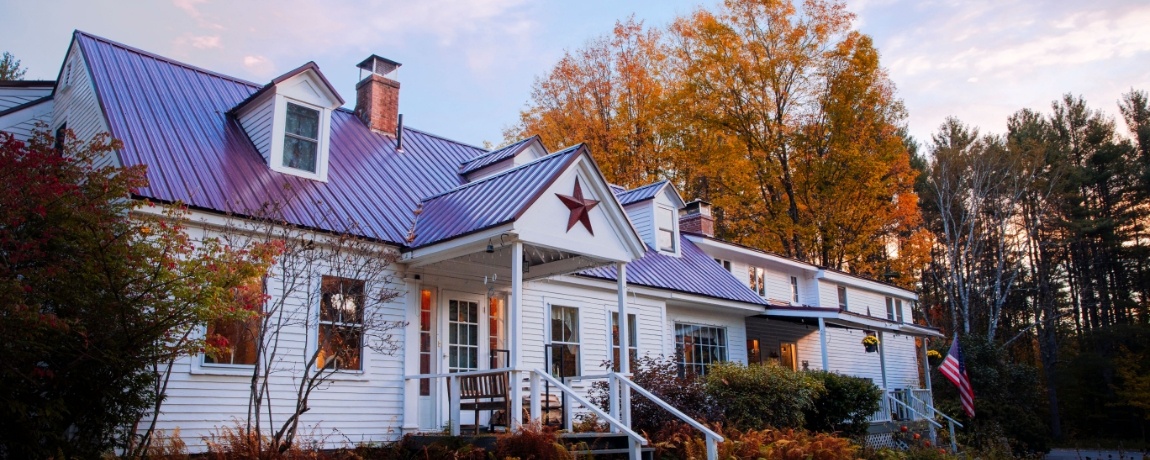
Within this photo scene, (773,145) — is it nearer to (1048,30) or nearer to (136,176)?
(1048,30)

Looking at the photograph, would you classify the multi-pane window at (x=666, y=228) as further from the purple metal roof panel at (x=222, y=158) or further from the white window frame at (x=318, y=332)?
the white window frame at (x=318, y=332)

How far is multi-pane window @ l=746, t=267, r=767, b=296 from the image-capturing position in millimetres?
26750

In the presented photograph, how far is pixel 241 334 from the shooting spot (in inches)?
453

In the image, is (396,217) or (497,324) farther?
(497,324)

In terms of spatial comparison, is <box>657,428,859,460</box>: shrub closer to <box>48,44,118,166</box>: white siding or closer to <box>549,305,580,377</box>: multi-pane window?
<box>549,305,580,377</box>: multi-pane window

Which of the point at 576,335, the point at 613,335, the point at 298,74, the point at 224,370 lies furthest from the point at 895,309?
the point at 224,370

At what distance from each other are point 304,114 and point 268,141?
839 mm

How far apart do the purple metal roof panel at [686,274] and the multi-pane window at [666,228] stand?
406 mm

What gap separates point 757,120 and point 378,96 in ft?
61.7

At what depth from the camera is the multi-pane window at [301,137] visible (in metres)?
13.9

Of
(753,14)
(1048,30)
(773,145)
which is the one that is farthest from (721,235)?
(1048,30)

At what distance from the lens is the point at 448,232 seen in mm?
12719

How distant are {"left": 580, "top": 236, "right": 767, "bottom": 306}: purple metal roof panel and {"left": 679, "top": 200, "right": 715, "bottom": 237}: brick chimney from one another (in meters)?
2.20

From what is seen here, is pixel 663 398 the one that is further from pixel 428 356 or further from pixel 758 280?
pixel 758 280
